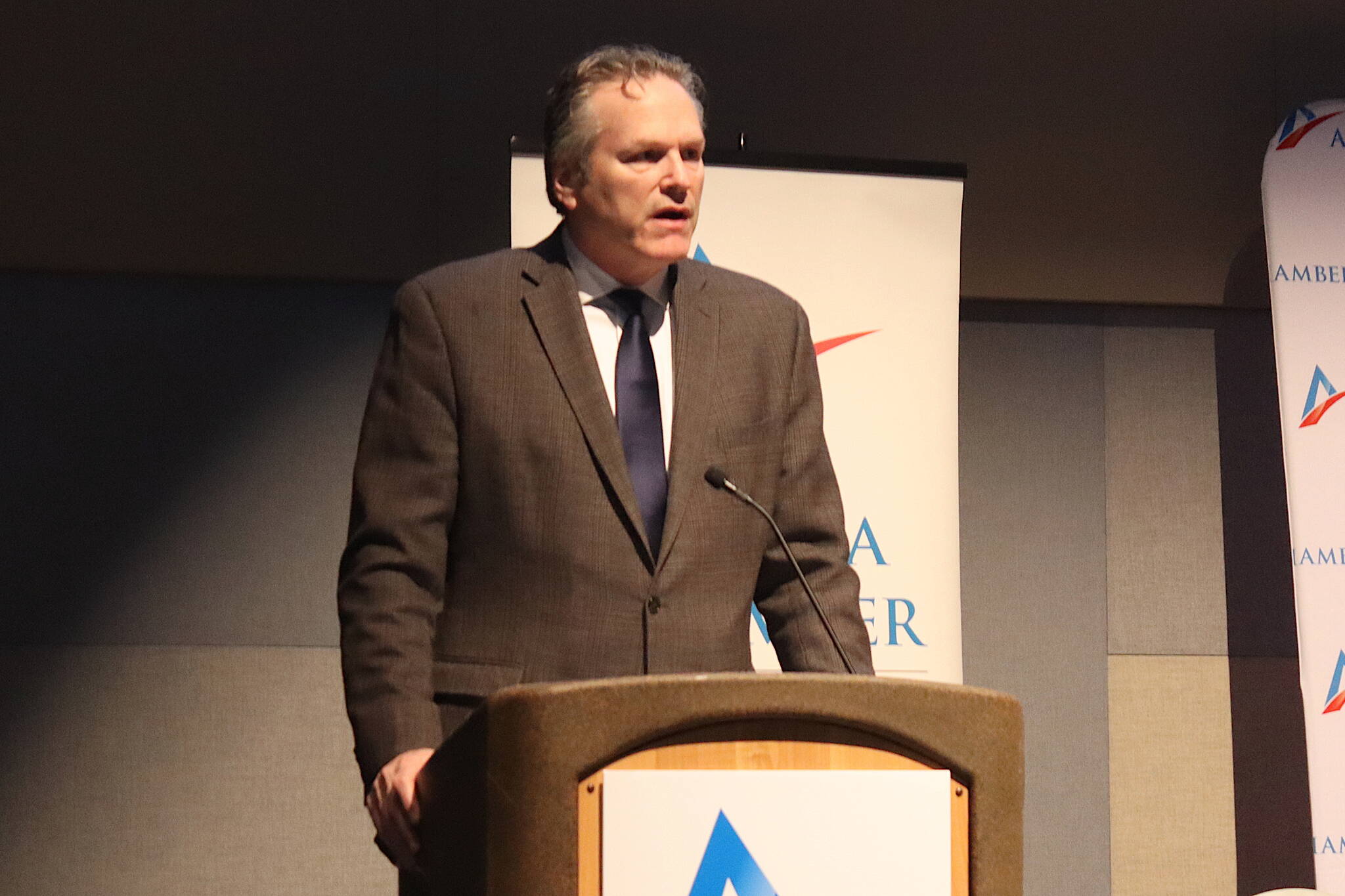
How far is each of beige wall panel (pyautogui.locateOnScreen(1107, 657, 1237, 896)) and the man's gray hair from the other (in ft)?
8.08

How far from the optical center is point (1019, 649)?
379 centimetres

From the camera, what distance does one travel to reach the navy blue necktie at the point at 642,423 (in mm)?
1723

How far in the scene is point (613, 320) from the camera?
186 cm

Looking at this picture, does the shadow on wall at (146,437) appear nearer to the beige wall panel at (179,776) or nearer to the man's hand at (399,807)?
the beige wall panel at (179,776)

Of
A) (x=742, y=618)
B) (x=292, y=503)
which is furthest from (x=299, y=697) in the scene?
(x=742, y=618)

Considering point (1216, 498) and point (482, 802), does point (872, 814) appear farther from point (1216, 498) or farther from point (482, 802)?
point (1216, 498)

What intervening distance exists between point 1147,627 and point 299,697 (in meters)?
2.14

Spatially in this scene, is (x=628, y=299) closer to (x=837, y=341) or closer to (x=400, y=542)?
(x=400, y=542)

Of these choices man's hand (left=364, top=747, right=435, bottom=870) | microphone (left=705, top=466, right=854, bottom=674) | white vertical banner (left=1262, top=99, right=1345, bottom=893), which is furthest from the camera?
white vertical banner (left=1262, top=99, right=1345, bottom=893)

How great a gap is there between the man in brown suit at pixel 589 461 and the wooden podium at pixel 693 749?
0.41 metres

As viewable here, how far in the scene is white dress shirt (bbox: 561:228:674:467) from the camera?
180cm

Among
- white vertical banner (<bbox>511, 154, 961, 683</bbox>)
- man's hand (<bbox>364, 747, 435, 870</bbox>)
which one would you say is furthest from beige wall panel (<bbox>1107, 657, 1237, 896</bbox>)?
man's hand (<bbox>364, 747, 435, 870</bbox>)

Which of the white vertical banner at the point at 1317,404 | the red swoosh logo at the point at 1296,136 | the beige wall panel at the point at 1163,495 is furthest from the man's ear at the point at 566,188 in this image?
the beige wall panel at the point at 1163,495

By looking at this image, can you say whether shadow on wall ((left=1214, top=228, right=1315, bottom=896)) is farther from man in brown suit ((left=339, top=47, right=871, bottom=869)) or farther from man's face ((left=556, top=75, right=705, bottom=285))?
man's face ((left=556, top=75, right=705, bottom=285))
